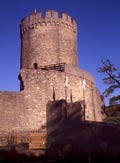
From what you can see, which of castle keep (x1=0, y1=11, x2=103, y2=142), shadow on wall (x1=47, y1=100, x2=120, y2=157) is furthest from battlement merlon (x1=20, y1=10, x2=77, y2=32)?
shadow on wall (x1=47, y1=100, x2=120, y2=157)

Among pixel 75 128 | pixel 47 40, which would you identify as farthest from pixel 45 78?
pixel 47 40

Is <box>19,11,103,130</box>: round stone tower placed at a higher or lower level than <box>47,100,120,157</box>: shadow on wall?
higher

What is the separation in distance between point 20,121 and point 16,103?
43.5 inches

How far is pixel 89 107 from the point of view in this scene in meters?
24.7

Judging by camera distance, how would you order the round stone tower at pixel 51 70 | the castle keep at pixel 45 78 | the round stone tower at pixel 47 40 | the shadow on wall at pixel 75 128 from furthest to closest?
the round stone tower at pixel 47 40 → the round stone tower at pixel 51 70 → the castle keep at pixel 45 78 → the shadow on wall at pixel 75 128

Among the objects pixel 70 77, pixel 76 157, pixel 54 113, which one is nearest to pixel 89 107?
pixel 70 77

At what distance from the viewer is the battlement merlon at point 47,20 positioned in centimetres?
2755

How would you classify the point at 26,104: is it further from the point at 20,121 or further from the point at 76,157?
the point at 76,157

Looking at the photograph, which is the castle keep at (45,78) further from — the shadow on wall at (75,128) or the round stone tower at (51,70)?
the shadow on wall at (75,128)

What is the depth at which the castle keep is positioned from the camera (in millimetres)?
20547

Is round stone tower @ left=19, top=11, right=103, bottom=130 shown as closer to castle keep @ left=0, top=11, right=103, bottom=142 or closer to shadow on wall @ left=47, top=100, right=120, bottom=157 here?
castle keep @ left=0, top=11, right=103, bottom=142

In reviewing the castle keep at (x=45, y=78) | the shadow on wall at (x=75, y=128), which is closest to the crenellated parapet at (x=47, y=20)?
the castle keep at (x=45, y=78)

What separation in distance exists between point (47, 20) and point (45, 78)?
7185 mm

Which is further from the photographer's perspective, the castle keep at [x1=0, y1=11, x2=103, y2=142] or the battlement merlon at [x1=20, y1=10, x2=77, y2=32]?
the battlement merlon at [x1=20, y1=10, x2=77, y2=32]
